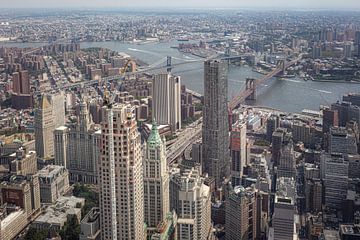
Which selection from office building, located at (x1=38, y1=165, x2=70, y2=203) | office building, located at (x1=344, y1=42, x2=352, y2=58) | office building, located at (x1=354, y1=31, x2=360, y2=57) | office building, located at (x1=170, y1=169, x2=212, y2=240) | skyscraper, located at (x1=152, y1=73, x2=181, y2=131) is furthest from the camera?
office building, located at (x1=344, y1=42, x2=352, y2=58)

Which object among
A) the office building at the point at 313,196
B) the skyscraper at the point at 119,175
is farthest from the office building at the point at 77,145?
the skyscraper at the point at 119,175

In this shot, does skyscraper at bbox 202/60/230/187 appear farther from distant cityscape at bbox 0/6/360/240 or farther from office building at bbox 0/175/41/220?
office building at bbox 0/175/41/220

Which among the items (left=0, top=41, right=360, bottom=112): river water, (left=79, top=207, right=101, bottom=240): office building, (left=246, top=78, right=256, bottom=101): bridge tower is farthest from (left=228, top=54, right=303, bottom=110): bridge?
(left=79, top=207, right=101, bottom=240): office building

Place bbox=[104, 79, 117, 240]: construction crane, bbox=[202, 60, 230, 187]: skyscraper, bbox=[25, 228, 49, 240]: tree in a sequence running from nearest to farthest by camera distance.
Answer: bbox=[104, 79, 117, 240]: construction crane < bbox=[25, 228, 49, 240]: tree < bbox=[202, 60, 230, 187]: skyscraper

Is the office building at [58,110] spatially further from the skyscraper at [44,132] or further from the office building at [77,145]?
the office building at [77,145]

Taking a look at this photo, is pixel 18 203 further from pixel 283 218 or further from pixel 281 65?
pixel 281 65

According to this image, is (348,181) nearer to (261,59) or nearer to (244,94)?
(244,94)
